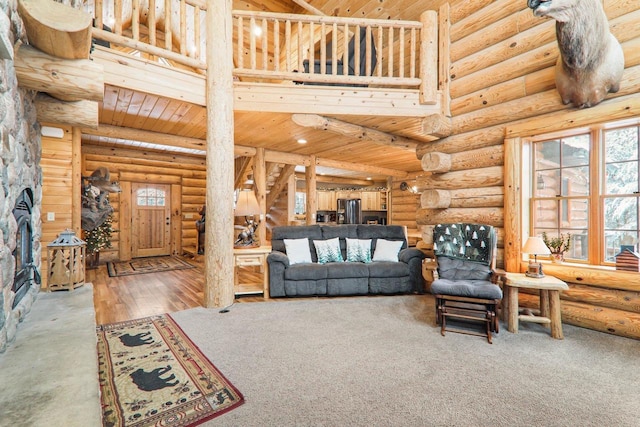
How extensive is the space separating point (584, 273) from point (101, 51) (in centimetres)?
500

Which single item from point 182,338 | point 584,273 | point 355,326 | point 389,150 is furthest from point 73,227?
point 584,273

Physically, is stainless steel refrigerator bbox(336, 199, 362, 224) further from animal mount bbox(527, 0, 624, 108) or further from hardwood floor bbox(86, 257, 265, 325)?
animal mount bbox(527, 0, 624, 108)

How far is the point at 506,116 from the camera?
344 centimetres

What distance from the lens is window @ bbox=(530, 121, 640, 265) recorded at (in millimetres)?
2828

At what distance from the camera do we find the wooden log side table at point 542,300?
2.72m

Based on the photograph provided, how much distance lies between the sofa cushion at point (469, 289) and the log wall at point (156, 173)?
613cm

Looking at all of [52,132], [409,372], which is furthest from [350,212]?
[409,372]

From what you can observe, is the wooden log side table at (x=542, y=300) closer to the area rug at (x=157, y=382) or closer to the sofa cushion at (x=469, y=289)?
the sofa cushion at (x=469, y=289)

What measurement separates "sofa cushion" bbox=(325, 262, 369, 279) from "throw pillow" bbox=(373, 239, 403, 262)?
418mm

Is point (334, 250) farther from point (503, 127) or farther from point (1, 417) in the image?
point (1, 417)

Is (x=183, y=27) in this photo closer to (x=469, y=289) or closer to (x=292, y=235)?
(x=292, y=235)

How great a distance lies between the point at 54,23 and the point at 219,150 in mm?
1971

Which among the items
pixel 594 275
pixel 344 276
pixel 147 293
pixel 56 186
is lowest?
pixel 147 293

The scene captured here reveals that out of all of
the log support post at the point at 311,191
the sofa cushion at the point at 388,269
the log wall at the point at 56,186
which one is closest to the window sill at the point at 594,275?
the sofa cushion at the point at 388,269
